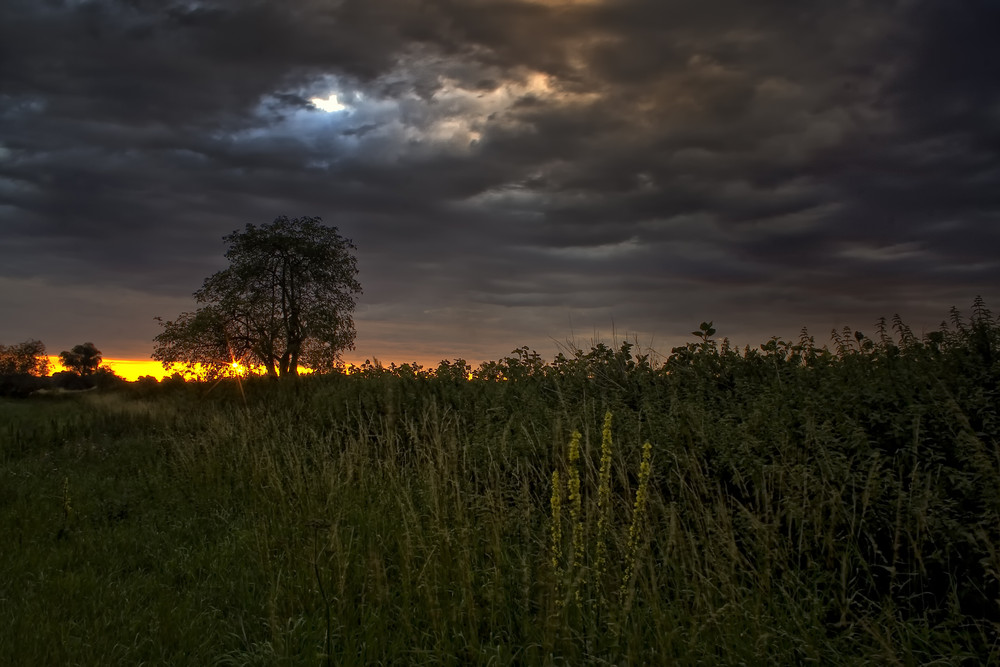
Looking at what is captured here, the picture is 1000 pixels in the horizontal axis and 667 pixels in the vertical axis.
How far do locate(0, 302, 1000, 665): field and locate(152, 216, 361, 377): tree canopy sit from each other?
65.7 ft

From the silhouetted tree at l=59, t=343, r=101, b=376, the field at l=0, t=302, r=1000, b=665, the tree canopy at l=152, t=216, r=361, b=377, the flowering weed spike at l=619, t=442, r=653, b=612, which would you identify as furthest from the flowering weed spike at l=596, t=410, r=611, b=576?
the silhouetted tree at l=59, t=343, r=101, b=376

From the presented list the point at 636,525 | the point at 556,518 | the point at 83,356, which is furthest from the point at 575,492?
the point at 83,356

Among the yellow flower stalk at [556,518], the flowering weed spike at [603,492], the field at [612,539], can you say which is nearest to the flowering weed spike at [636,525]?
the field at [612,539]

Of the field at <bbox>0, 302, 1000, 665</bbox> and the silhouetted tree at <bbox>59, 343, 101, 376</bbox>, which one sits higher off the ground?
the silhouetted tree at <bbox>59, 343, 101, 376</bbox>

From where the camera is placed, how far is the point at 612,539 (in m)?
5.88

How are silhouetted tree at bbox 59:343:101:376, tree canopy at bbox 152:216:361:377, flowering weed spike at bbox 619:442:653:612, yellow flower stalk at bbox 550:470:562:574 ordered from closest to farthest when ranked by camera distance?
flowering weed spike at bbox 619:442:653:612, yellow flower stalk at bbox 550:470:562:574, tree canopy at bbox 152:216:361:377, silhouetted tree at bbox 59:343:101:376

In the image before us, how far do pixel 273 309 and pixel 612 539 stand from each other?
95.9 feet

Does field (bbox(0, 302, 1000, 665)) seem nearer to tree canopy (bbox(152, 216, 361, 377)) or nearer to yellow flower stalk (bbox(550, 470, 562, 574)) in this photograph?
yellow flower stalk (bbox(550, 470, 562, 574))

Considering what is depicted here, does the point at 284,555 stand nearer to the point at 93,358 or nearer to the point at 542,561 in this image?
the point at 542,561

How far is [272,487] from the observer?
30.7 feet

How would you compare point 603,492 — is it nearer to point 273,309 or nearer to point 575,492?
point 575,492

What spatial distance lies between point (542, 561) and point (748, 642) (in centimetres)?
152

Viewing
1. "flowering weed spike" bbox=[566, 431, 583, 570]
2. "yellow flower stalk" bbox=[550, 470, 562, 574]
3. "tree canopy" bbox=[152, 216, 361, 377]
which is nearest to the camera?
"flowering weed spike" bbox=[566, 431, 583, 570]

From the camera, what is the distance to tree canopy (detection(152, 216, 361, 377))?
30.5 m
